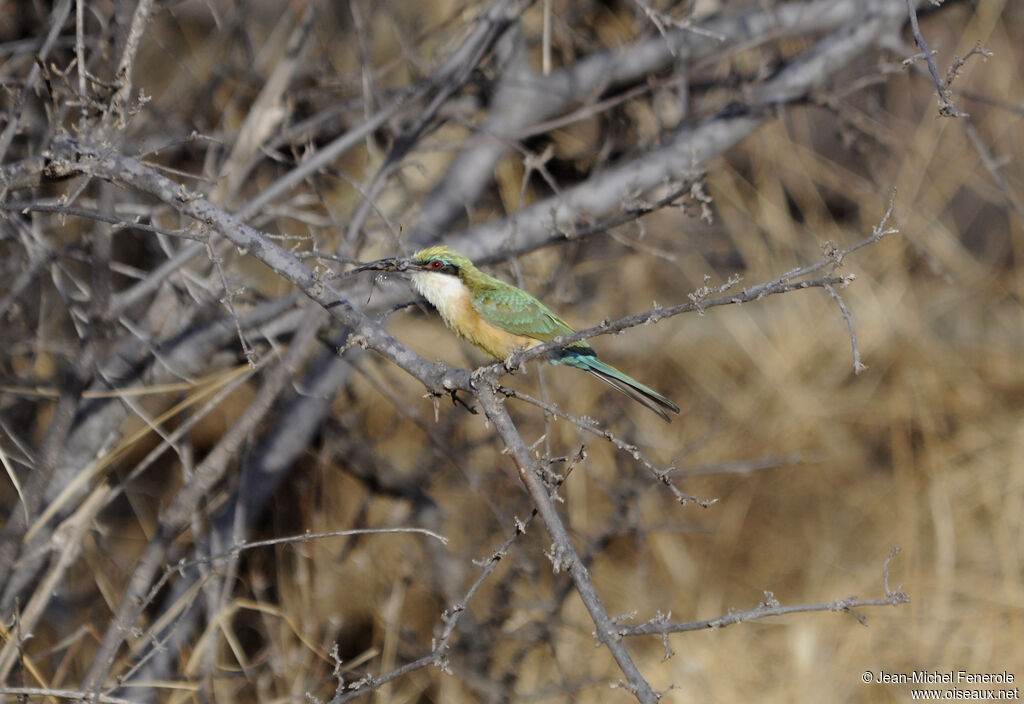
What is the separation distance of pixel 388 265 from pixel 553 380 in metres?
2.81

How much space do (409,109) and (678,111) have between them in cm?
175

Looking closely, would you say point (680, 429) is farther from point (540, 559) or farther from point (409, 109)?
point (409, 109)

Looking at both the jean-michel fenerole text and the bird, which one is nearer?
the bird

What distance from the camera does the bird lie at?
323cm

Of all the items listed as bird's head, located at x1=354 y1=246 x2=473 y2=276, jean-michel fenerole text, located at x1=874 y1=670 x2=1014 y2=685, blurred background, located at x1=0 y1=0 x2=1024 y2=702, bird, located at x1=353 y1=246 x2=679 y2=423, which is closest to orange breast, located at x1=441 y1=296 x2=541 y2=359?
bird, located at x1=353 y1=246 x2=679 y2=423

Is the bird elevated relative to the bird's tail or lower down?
elevated

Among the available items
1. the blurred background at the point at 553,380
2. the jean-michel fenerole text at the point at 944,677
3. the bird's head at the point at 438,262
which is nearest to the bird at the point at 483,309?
the bird's head at the point at 438,262

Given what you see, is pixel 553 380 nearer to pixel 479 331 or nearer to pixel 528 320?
pixel 528 320

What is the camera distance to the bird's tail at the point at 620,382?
115 inches

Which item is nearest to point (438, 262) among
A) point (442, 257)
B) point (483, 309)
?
point (442, 257)

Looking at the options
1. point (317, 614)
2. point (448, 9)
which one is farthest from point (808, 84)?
point (317, 614)

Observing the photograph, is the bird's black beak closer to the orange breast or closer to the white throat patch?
the white throat patch

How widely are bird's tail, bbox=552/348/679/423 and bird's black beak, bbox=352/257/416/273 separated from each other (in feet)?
2.01

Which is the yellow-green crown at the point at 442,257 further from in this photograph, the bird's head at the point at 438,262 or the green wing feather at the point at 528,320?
the green wing feather at the point at 528,320
